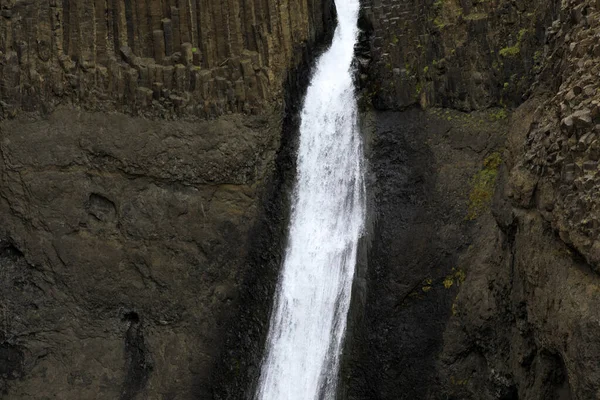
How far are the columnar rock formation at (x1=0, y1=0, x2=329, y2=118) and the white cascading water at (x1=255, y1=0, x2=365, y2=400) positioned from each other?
127cm

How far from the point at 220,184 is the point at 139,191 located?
6.32 ft

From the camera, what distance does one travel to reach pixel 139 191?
18672 mm

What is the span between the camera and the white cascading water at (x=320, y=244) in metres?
16.7

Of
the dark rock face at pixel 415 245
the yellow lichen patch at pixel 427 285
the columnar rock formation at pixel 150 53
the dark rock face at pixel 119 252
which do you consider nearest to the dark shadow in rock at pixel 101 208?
the dark rock face at pixel 119 252

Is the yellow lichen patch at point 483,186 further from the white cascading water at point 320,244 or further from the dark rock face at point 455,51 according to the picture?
the white cascading water at point 320,244

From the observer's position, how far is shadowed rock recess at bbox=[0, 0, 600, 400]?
1650cm

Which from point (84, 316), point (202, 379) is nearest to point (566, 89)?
point (202, 379)

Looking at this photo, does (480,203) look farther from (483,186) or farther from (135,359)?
(135,359)

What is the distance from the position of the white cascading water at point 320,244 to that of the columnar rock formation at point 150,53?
1.27m

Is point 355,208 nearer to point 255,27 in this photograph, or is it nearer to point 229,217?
point 229,217

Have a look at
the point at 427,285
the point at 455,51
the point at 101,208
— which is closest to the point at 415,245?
the point at 427,285

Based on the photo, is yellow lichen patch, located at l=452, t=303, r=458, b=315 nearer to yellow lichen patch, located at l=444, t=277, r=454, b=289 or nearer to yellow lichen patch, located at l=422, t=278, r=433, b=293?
→ yellow lichen patch, located at l=444, t=277, r=454, b=289

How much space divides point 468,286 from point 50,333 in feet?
31.2

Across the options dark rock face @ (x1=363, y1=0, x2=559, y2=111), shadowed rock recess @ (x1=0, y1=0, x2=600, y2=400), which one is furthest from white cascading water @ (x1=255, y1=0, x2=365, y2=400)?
dark rock face @ (x1=363, y1=0, x2=559, y2=111)
